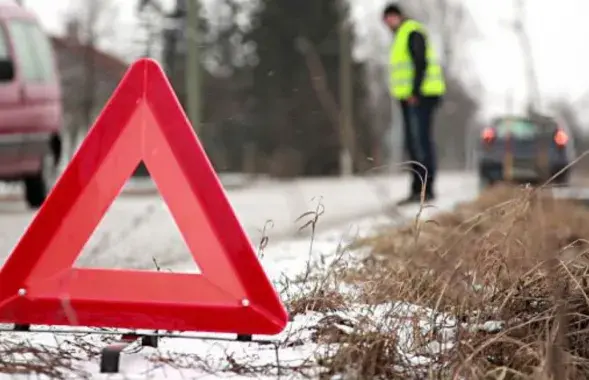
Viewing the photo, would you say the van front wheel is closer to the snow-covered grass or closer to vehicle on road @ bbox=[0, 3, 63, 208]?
vehicle on road @ bbox=[0, 3, 63, 208]

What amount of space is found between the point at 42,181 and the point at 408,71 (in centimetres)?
420

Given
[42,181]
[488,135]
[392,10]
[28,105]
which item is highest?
[392,10]

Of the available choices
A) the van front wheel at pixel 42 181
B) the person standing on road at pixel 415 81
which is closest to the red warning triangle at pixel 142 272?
the person standing on road at pixel 415 81

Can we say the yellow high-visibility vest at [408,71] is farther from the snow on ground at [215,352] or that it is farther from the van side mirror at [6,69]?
the snow on ground at [215,352]

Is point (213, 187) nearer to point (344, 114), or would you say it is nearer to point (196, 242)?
point (196, 242)

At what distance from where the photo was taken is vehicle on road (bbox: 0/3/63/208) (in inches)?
394

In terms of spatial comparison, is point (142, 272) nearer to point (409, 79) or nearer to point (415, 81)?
point (415, 81)

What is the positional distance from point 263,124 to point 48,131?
126 feet

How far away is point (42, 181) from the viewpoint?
11.1 m

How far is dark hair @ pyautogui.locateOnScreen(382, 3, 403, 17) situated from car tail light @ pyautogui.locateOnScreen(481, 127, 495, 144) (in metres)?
7.02

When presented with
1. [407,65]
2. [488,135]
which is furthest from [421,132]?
[488,135]

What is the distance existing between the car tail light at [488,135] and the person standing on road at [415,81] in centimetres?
683

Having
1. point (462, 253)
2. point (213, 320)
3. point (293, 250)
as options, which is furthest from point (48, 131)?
point (213, 320)

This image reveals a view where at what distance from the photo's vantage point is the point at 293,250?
18.4ft
